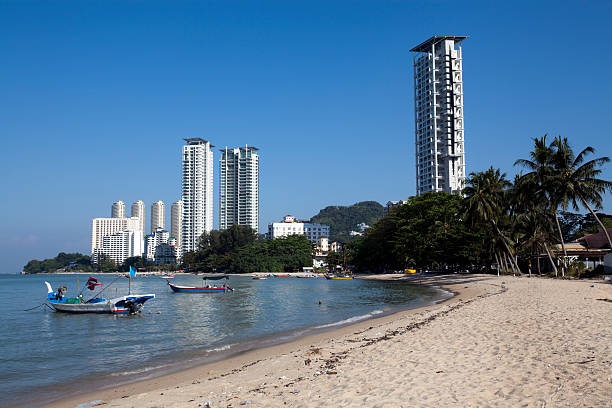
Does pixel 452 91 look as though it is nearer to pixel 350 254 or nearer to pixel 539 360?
pixel 350 254

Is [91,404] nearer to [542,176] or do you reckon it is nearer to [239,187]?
[542,176]

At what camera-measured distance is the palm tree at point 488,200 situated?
46844mm

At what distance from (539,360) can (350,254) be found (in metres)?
101

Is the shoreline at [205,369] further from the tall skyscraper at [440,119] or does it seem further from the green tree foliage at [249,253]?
the tall skyscraper at [440,119]

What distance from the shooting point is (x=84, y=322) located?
84.3 ft

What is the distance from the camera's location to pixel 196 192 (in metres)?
189

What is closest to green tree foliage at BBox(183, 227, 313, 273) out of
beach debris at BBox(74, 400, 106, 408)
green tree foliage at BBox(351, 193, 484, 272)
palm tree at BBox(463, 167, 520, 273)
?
green tree foliage at BBox(351, 193, 484, 272)

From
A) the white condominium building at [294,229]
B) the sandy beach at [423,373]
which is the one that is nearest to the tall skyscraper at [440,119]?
the white condominium building at [294,229]

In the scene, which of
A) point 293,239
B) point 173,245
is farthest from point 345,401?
point 173,245

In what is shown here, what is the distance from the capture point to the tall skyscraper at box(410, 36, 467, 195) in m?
120

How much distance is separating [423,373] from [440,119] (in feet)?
404

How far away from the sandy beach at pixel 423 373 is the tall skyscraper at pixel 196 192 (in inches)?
6967

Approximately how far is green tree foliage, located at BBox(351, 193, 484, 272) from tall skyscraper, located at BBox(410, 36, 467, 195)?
4560 cm

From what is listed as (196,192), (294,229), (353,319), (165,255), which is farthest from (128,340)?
(165,255)
